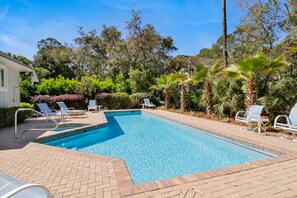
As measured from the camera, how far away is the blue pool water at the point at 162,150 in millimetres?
Result: 5801

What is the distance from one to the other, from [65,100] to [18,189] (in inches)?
718

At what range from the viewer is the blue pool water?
5801 mm

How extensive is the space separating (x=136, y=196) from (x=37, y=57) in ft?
130

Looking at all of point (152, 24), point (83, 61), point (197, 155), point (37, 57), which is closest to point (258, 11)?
point (152, 24)

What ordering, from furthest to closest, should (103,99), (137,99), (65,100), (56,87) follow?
(137,99), (103,99), (56,87), (65,100)

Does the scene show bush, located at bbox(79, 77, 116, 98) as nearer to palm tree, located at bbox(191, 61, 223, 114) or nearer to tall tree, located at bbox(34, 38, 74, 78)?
palm tree, located at bbox(191, 61, 223, 114)

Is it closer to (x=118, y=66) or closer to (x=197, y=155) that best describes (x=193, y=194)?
(x=197, y=155)

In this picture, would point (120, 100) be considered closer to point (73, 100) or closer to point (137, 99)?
point (137, 99)

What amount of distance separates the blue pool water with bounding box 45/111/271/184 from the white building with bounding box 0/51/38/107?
5.48 meters

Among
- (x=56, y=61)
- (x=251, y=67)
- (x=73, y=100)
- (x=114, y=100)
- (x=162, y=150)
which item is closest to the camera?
(x=162, y=150)

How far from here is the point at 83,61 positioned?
34562 millimetres

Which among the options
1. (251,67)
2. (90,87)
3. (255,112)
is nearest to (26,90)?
(90,87)

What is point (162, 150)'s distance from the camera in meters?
7.59

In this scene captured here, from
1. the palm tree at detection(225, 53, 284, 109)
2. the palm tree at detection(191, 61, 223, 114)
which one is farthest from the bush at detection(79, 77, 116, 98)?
the palm tree at detection(225, 53, 284, 109)
